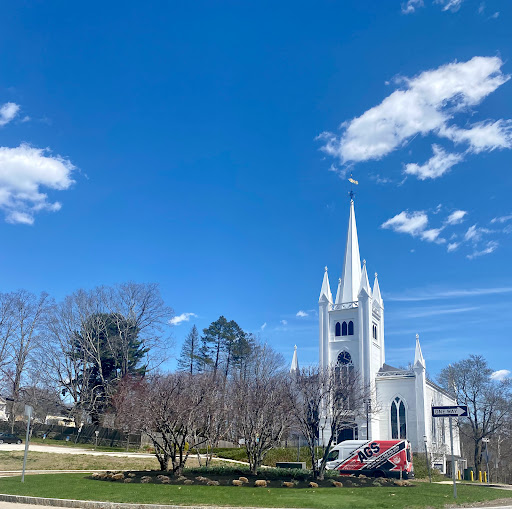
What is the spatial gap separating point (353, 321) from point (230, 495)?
162ft

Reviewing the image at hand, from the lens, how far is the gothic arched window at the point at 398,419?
60125mm

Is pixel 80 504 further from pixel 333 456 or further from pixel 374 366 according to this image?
pixel 374 366

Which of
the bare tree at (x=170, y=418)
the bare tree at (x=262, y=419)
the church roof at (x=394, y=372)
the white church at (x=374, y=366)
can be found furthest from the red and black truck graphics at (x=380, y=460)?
the church roof at (x=394, y=372)

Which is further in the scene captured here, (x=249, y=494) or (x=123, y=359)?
(x=123, y=359)

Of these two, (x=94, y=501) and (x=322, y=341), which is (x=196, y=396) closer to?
(x=94, y=501)

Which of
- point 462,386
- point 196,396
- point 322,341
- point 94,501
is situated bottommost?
point 94,501

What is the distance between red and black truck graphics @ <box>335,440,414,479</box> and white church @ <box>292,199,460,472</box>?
57.0 ft

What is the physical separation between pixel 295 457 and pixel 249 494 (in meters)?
31.6

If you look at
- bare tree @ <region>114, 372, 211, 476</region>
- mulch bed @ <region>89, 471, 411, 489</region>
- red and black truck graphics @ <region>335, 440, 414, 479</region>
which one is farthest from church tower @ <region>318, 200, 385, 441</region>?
mulch bed @ <region>89, 471, 411, 489</region>

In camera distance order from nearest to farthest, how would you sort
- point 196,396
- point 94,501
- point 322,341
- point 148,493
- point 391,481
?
point 94,501
point 148,493
point 391,481
point 196,396
point 322,341

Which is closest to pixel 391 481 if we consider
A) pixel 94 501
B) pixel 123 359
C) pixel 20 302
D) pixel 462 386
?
pixel 94 501

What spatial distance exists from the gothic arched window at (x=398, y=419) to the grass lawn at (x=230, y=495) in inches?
1560

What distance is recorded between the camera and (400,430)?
60219 mm

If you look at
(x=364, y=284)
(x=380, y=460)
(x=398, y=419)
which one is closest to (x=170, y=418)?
(x=380, y=460)
